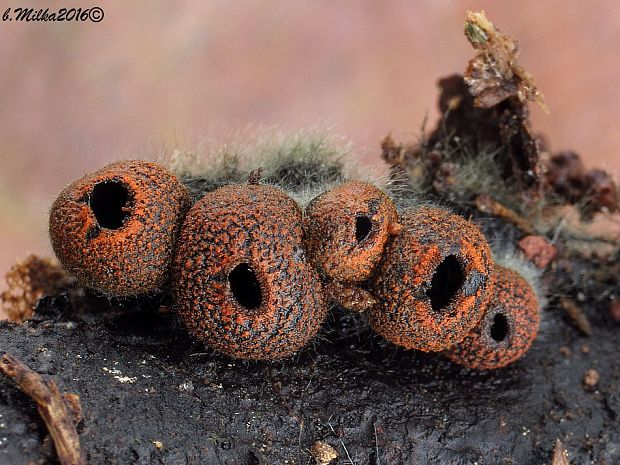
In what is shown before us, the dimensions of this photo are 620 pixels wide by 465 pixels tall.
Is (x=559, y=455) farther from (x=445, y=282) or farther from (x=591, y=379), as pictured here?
(x=445, y=282)

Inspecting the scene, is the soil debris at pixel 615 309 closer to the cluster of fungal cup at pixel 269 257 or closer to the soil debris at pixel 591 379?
the soil debris at pixel 591 379

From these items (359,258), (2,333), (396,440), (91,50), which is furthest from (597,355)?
(91,50)

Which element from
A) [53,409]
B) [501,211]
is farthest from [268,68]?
[53,409]

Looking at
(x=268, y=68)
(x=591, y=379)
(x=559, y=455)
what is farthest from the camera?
(x=268, y=68)

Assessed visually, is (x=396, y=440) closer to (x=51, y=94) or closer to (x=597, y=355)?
(x=597, y=355)

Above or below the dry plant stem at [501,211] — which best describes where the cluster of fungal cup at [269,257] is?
below

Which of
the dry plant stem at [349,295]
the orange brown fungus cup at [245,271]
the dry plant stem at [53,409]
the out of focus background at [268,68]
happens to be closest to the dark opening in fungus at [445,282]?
the dry plant stem at [349,295]

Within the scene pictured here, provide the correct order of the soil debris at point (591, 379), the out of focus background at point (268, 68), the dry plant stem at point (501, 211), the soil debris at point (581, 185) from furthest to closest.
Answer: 1. the out of focus background at point (268, 68)
2. the soil debris at point (581, 185)
3. the dry plant stem at point (501, 211)
4. the soil debris at point (591, 379)

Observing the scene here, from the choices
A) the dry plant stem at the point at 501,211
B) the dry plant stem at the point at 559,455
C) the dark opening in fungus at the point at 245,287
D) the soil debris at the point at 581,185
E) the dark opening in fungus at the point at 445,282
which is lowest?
the dry plant stem at the point at 559,455

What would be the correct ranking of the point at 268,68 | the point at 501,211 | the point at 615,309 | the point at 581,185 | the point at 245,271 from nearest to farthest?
the point at 245,271 → the point at 501,211 → the point at 615,309 → the point at 581,185 → the point at 268,68
